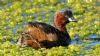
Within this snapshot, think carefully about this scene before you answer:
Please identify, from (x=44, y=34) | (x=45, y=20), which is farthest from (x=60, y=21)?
(x=45, y=20)

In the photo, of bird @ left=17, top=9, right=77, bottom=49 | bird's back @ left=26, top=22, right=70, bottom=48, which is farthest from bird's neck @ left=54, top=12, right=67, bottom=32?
bird's back @ left=26, top=22, right=70, bottom=48

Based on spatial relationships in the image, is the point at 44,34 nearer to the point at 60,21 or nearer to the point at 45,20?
the point at 60,21

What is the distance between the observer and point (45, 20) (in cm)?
1683

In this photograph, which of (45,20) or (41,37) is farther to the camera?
(45,20)

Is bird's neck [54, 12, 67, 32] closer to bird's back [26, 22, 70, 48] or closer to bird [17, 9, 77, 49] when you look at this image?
bird [17, 9, 77, 49]

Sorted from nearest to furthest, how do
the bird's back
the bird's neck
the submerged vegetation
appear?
the submerged vegetation < the bird's back < the bird's neck

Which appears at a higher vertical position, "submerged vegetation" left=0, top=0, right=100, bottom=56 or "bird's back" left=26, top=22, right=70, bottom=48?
"bird's back" left=26, top=22, right=70, bottom=48

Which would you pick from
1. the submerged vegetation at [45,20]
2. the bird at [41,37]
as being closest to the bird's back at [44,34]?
the bird at [41,37]

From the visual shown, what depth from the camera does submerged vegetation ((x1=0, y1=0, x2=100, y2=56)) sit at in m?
13.4

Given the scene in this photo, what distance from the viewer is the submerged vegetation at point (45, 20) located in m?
13.4

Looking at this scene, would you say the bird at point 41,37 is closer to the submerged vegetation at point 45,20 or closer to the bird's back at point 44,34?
the bird's back at point 44,34

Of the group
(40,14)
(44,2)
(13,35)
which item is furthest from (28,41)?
(44,2)

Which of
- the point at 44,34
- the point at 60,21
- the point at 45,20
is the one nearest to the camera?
the point at 44,34

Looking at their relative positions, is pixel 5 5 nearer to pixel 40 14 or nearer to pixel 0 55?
pixel 40 14
